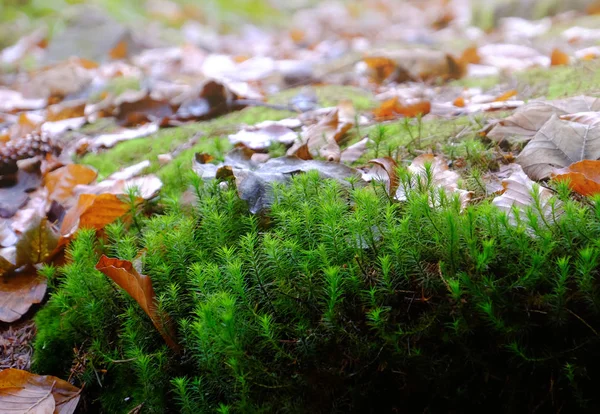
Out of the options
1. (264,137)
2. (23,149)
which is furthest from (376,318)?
(23,149)

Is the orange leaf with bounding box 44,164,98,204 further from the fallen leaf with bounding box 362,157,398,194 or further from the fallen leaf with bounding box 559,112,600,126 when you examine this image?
the fallen leaf with bounding box 559,112,600,126

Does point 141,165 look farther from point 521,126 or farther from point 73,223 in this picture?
point 521,126

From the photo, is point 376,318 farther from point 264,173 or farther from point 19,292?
point 19,292

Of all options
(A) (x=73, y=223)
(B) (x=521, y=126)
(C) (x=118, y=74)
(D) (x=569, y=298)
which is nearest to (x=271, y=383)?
(D) (x=569, y=298)

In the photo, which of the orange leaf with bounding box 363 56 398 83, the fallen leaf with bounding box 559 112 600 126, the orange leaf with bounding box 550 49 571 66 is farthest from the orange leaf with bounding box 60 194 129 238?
the orange leaf with bounding box 550 49 571 66

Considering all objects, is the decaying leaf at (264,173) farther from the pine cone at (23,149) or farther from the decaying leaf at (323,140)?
the pine cone at (23,149)

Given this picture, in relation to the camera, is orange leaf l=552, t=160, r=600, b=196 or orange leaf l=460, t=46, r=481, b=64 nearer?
orange leaf l=552, t=160, r=600, b=196
